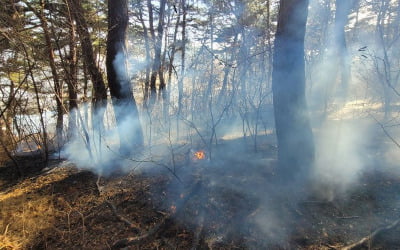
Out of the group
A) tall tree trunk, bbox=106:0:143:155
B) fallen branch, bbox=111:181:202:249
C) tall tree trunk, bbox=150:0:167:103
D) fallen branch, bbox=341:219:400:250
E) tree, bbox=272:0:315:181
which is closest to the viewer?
fallen branch, bbox=341:219:400:250

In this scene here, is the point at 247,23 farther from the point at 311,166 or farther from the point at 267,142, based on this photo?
the point at 311,166

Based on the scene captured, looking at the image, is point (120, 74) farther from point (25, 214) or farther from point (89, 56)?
point (25, 214)

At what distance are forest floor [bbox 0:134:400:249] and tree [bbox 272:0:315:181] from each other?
1.91ft

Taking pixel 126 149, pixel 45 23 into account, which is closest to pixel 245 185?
pixel 126 149

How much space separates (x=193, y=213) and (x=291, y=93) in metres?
2.87

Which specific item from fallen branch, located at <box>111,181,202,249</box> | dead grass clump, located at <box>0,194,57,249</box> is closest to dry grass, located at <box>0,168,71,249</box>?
dead grass clump, located at <box>0,194,57,249</box>

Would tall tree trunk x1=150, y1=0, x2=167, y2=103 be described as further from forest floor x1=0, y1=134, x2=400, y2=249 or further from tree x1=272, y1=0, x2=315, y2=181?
tree x1=272, y1=0, x2=315, y2=181

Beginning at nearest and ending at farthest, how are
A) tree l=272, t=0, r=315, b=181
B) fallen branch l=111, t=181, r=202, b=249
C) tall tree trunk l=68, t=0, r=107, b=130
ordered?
fallen branch l=111, t=181, r=202, b=249 → tree l=272, t=0, r=315, b=181 → tall tree trunk l=68, t=0, r=107, b=130

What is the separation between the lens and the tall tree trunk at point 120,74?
6.45 metres

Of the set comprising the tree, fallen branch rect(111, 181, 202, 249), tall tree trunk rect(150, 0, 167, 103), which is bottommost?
fallen branch rect(111, 181, 202, 249)

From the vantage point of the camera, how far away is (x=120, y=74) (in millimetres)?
6516

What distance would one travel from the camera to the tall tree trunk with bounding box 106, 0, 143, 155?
645 centimetres

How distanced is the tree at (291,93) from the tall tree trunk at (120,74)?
4.26 meters

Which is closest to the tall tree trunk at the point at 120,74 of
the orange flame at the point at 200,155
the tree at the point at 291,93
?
the orange flame at the point at 200,155
